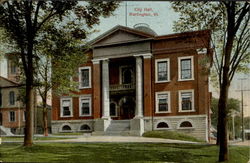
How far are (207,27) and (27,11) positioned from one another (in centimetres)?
222

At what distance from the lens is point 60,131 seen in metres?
4.65

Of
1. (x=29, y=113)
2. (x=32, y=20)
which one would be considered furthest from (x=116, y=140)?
(x=32, y=20)

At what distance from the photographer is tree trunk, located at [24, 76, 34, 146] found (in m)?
4.55

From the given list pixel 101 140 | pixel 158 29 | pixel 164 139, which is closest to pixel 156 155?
pixel 164 139

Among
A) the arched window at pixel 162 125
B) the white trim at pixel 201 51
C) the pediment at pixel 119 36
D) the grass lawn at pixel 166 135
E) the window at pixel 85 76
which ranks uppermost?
the pediment at pixel 119 36

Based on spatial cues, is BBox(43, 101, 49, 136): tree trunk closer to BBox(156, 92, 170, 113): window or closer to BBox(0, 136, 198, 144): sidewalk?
BBox(0, 136, 198, 144): sidewalk

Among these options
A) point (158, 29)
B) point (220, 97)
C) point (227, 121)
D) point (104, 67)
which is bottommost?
point (227, 121)

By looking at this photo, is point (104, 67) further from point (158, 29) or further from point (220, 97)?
point (220, 97)

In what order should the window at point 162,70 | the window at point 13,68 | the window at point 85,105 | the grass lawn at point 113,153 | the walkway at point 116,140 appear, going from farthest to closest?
the window at point 13,68 → the window at point 85,105 → the window at point 162,70 → the walkway at point 116,140 → the grass lawn at point 113,153

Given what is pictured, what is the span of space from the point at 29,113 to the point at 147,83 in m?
1.49

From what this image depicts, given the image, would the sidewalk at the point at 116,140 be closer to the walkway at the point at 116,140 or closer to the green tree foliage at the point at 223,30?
the walkway at the point at 116,140

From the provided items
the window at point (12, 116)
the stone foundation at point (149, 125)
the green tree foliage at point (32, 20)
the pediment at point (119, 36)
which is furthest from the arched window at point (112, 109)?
the window at point (12, 116)

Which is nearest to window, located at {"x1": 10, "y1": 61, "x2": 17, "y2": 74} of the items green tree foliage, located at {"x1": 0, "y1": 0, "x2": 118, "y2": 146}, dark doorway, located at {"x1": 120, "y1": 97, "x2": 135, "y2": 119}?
green tree foliage, located at {"x1": 0, "y1": 0, "x2": 118, "y2": 146}

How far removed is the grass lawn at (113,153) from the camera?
4312 mm
